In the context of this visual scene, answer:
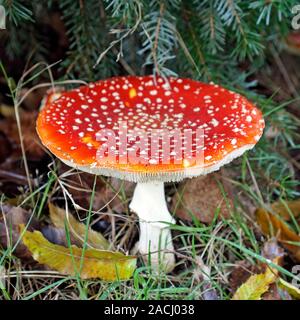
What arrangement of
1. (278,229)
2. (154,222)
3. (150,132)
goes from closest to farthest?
1. (150,132)
2. (154,222)
3. (278,229)

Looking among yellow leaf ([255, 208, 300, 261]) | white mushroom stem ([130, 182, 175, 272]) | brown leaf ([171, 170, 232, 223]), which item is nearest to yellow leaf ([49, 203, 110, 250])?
white mushroom stem ([130, 182, 175, 272])

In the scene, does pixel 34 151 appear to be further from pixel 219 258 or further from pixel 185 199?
pixel 219 258

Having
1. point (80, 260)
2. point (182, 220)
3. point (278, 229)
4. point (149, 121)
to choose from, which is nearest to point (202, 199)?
point (182, 220)

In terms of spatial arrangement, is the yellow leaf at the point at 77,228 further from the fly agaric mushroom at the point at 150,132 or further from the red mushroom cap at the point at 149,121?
the red mushroom cap at the point at 149,121

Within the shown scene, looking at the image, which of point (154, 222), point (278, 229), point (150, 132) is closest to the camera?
point (150, 132)

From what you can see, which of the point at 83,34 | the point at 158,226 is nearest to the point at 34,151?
the point at 83,34

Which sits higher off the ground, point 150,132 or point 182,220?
point 150,132

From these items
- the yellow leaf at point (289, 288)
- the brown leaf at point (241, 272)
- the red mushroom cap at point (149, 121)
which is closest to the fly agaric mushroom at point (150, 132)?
the red mushroom cap at point (149, 121)

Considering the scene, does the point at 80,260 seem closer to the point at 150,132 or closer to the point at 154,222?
the point at 154,222
